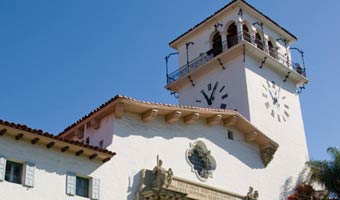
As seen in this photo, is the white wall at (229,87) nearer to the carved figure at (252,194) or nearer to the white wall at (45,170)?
the carved figure at (252,194)

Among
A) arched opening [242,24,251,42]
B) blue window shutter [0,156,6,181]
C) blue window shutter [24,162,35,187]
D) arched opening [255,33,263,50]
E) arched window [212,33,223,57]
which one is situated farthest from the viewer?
arched window [212,33,223,57]

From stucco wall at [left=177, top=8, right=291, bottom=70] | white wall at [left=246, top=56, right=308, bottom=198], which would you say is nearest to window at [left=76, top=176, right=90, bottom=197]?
white wall at [left=246, top=56, right=308, bottom=198]

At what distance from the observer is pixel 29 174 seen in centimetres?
1700

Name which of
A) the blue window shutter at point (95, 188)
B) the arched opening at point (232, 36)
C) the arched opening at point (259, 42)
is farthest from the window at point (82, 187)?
the arched opening at point (259, 42)

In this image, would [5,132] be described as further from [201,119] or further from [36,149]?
[201,119]

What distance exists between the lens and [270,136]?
2914 centimetres

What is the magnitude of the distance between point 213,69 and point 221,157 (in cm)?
822

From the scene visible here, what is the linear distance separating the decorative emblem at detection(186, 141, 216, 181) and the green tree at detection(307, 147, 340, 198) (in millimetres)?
6873

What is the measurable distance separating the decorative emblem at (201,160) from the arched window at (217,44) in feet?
32.6

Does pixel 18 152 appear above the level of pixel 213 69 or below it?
below

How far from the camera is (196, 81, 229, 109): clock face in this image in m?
30.2

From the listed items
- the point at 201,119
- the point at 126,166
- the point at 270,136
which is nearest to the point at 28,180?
the point at 126,166

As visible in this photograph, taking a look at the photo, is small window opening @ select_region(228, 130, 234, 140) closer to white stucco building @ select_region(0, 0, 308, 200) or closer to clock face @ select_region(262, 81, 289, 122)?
white stucco building @ select_region(0, 0, 308, 200)

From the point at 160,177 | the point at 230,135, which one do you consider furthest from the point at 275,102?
the point at 160,177
